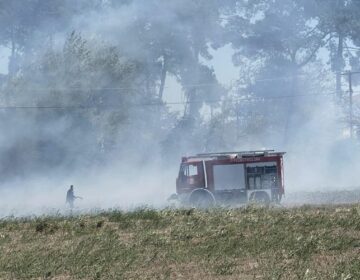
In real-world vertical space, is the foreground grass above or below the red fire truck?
below

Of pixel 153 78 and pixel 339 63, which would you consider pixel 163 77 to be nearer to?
pixel 153 78

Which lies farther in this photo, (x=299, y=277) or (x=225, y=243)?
(x=225, y=243)

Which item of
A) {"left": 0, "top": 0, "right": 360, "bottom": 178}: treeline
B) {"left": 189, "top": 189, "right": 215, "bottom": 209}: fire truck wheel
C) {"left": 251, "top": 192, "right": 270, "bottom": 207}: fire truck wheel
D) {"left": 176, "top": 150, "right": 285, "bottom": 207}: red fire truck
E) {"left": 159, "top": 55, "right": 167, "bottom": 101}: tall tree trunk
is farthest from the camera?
{"left": 159, "top": 55, "right": 167, "bottom": 101}: tall tree trunk

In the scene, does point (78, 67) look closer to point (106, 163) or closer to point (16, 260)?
point (106, 163)

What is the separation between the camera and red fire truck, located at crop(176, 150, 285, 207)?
21.2 meters

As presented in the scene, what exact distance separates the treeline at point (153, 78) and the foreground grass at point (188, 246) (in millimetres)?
17998

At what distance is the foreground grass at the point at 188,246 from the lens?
343 inches

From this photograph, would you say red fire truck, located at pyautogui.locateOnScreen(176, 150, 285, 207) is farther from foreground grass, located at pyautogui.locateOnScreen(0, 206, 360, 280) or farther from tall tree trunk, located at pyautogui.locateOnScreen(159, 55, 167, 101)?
tall tree trunk, located at pyautogui.locateOnScreen(159, 55, 167, 101)

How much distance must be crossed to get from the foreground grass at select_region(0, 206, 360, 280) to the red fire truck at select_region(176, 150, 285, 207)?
293 inches

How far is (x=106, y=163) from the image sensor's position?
112ft

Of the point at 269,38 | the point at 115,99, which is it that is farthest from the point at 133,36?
the point at 269,38

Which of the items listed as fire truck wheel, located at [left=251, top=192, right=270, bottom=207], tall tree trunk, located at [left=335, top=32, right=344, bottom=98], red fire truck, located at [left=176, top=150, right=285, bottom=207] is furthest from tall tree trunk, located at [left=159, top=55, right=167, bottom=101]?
fire truck wheel, located at [left=251, top=192, right=270, bottom=207]

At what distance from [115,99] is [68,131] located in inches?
129

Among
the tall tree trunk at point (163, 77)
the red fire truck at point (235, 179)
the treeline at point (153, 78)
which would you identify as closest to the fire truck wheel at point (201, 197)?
the red fire truck at point (235, 179)
